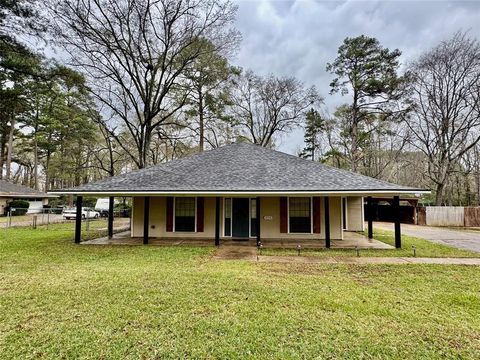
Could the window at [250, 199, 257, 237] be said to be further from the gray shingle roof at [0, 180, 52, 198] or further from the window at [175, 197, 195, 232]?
the gray shingle roof at [0, 180, 52, 198]

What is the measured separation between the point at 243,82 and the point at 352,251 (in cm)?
2262

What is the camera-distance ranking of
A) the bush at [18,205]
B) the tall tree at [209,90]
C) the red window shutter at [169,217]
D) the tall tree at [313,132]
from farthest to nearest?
the tall tree at [313,132] < the bush at [18,205] < the tall tree at [209,90] < the red window shutter at [169,217]

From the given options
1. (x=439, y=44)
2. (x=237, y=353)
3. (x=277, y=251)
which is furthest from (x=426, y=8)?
(x=237, y=353)

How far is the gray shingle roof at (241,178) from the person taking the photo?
1026 centimetres

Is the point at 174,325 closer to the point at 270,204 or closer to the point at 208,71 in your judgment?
the point at 270,204

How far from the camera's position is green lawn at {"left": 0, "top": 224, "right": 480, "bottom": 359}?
3.45 m

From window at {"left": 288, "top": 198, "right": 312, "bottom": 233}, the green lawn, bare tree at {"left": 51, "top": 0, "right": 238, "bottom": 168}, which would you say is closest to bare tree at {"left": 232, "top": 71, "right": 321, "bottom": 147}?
bare tree at {"left": 51, "top": 0, "right": 238, "bottom": 168}

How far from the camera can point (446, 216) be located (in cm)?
2045

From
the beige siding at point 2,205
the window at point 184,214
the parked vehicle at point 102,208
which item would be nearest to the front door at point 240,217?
the window at point 184,214

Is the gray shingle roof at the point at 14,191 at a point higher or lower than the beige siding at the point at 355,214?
higher

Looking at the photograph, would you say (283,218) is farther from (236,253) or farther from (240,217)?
(236,253)

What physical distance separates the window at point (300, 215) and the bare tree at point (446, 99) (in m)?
16.7

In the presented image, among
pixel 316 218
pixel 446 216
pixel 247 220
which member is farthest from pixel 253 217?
→ pixel 446 216

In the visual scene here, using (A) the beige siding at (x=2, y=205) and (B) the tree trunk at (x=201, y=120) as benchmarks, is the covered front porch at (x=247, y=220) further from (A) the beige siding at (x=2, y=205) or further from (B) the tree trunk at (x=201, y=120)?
(A) the beige siding at (x=2, y=205)
